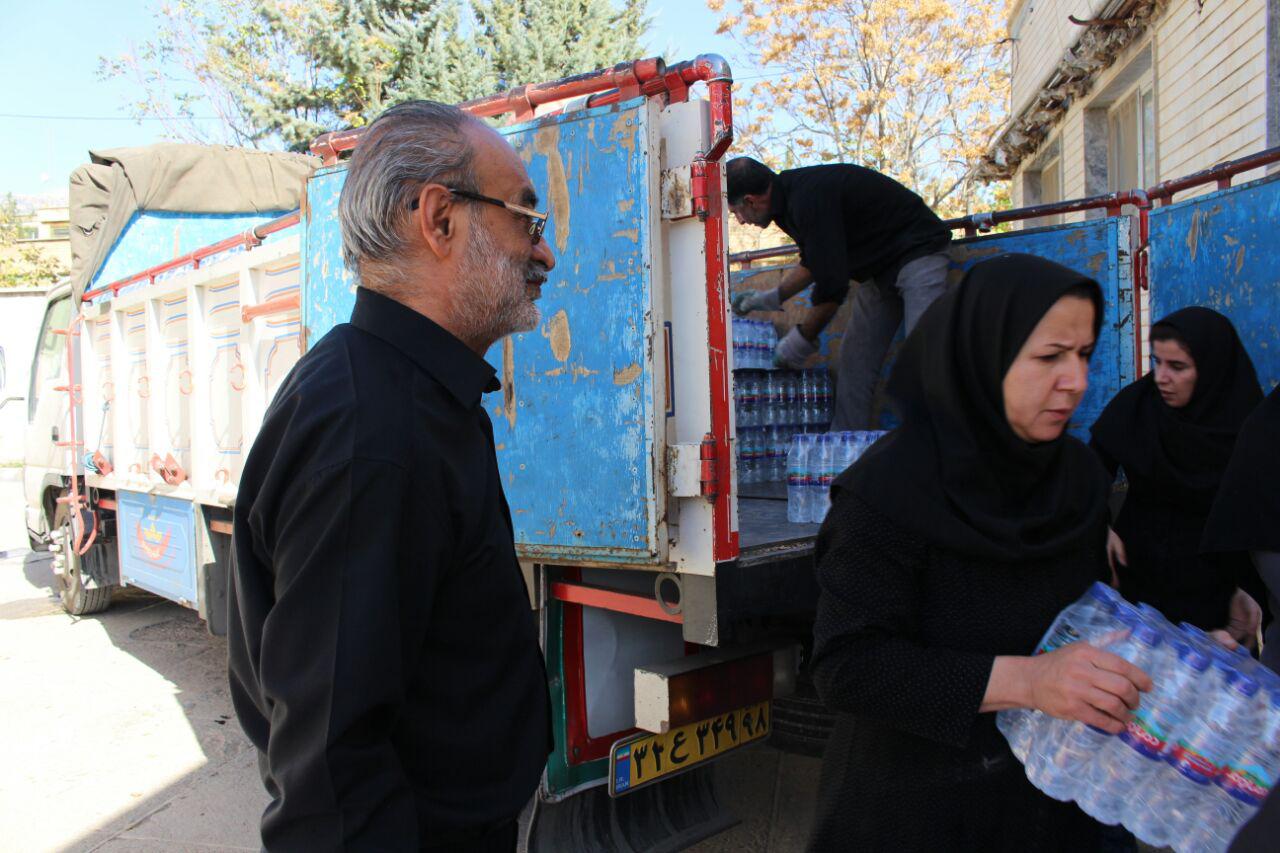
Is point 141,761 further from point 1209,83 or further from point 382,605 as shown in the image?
point 1209,83

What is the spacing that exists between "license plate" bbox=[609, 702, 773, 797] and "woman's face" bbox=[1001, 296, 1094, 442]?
1648 millimetres

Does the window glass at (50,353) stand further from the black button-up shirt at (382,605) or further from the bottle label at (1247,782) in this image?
the bottle label at (1247,782)

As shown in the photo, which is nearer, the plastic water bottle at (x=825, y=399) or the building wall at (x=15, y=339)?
the plastic water bottle at (x=825, y=399)

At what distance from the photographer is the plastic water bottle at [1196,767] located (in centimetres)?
146

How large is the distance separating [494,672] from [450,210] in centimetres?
71

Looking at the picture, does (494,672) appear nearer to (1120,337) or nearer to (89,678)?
(1120,337)

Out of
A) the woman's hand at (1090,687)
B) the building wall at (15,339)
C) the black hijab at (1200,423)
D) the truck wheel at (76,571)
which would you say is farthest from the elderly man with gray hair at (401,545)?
the building wall at (15,339)

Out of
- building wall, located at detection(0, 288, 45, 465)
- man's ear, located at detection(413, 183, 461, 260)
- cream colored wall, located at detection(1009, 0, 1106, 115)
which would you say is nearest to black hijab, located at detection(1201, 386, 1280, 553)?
man's ear, located at detection(413, 183, 461, 260)

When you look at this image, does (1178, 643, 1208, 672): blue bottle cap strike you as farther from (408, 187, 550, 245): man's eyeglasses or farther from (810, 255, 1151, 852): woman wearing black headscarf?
(408, 187, 550, 245): man's eyeglasses

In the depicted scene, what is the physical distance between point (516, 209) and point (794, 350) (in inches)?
137

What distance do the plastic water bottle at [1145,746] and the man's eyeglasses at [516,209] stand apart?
123 centimetres

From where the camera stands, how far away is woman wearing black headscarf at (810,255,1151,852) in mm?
1559

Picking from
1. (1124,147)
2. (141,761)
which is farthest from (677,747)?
(1124,147)

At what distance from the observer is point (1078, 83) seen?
9844mm
